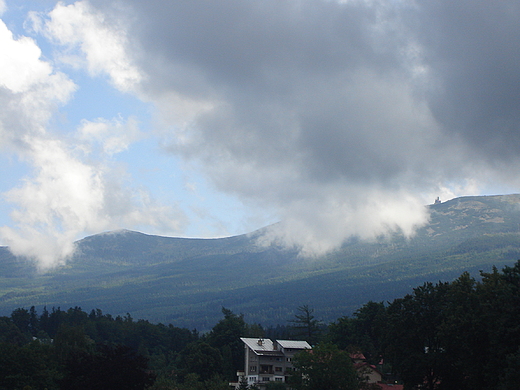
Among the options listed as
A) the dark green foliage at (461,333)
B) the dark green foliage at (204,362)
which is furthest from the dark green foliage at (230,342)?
the dark green foliage at (461,333)

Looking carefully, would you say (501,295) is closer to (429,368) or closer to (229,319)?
(429,368)

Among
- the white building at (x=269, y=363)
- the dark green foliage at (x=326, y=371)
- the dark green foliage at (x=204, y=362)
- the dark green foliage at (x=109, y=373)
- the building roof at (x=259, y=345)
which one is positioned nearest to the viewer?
the dark green foliage at (x=109, y=373)

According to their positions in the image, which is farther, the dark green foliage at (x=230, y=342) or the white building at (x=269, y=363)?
the dark green foliage at (x=230, y=342)

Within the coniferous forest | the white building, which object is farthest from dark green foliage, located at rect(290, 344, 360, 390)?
the white building

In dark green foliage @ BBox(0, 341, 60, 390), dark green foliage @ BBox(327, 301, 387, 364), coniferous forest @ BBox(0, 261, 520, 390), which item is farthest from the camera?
dark green foliage @ BBox(327, 301, 387, 364)

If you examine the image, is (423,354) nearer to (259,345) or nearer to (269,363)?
(269,363)

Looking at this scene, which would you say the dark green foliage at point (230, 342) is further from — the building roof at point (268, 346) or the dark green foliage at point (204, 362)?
the building roof at point (268, 346)

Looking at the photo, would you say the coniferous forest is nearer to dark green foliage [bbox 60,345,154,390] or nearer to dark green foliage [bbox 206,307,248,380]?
dark green foliage [bbox 60,345,154,390]

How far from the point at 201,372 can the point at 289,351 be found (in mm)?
12369

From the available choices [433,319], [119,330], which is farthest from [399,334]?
[119,330]

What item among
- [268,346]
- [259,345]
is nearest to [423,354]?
[259,345]

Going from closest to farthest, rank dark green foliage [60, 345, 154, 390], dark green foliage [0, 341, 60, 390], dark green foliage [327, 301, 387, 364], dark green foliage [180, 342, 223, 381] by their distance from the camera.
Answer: dark green foliage [60, 345, 154, 390]
dark green foliage [0, 341, 60, 390]
dark green foliage [180, 342, 223, 381]
dark green foliage [327, 301, 387, 364]

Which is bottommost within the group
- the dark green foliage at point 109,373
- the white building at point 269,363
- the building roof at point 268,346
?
the white building at point 269,363

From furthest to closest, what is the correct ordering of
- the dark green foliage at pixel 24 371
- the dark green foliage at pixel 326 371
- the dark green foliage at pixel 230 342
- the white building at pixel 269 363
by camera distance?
the dark green foliage at pixel 230 342 < the white building at pixel 269 363 < the dark green foliage at pixel 24 371 < the dark green foliage at pixel 326 371
